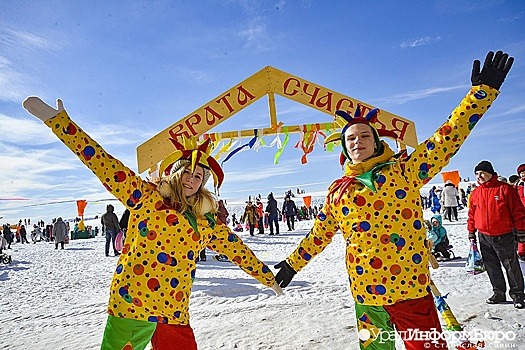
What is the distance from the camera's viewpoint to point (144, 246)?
2340 mm

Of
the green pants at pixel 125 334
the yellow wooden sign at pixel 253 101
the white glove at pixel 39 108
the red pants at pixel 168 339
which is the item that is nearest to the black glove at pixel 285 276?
the red pants at pixel 168 339

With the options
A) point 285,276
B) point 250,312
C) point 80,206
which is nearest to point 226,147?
point 250,312

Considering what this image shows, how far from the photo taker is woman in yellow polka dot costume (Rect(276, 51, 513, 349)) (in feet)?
7.37

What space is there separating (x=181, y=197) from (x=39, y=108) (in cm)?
96

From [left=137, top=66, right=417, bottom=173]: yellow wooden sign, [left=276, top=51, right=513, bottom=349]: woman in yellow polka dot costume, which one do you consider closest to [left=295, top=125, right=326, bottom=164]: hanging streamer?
[left=137, top=66, right=417, bottom=173]: yellow wooden sign

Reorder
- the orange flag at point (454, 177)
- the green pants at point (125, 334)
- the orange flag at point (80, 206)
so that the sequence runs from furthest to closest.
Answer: the orange flag at point (80, 206), the orange flag at point (454, 177), the green pants at point (125, 334)

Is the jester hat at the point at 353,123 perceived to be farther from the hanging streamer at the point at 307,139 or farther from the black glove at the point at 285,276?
the hanging streamer at the point at 307,139

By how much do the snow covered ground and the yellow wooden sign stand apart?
6.75 ft

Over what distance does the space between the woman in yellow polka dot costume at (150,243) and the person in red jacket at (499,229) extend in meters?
3.91

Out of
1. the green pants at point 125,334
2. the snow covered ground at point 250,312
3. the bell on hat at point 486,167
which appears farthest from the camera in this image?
the bell on hat at point 486,167

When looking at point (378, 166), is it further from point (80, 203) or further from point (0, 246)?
point (80, 203)

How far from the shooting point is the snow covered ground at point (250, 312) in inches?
155

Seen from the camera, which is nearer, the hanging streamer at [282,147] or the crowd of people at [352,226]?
the crowd of people at [352,226]

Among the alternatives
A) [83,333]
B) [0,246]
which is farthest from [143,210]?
[0,246]
